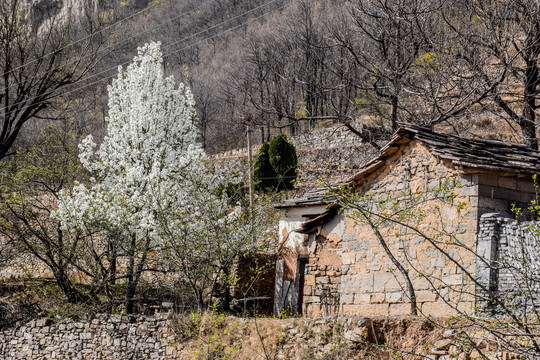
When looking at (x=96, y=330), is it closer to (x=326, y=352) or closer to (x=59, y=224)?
(x=59, y=224)

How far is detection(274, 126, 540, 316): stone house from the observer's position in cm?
808

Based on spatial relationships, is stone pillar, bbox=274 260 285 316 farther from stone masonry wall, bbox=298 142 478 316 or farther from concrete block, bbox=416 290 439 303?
concrete block, bbox=416 290 439 303

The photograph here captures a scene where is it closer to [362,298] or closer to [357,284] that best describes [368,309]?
[362,298]

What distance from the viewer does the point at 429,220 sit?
8.91 meters

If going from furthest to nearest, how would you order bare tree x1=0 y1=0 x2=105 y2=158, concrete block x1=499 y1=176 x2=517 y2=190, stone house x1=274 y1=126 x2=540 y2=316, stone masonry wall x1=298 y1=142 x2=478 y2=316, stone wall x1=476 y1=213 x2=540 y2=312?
bare tree x1=0 y1=0 x2=105 y2=158 → concrete block x1=499 y1=176 x2=517 y2=190 → stone masonry wall x1=298 y1=142 x2=478 y2=316 → stone house x1=274 y1=126 x2=540 y2=316 → stone wall x1=476 y1=213 x2=540 y2=312

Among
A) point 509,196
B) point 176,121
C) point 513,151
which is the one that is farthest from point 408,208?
point 176,121

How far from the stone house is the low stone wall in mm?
3144

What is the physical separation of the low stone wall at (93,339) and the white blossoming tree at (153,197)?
116cm

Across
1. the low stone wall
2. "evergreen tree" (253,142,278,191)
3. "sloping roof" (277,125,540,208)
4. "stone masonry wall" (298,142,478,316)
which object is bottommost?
the low stone wall

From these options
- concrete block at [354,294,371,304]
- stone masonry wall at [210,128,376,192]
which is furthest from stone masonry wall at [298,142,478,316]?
stone masonry wall at [210,128,376,192]

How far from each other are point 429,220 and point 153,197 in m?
6.75

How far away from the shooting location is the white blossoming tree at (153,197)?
41.7 ft

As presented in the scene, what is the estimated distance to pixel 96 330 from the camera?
40.5 feet

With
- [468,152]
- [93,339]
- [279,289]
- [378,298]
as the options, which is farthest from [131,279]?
[468,152]
